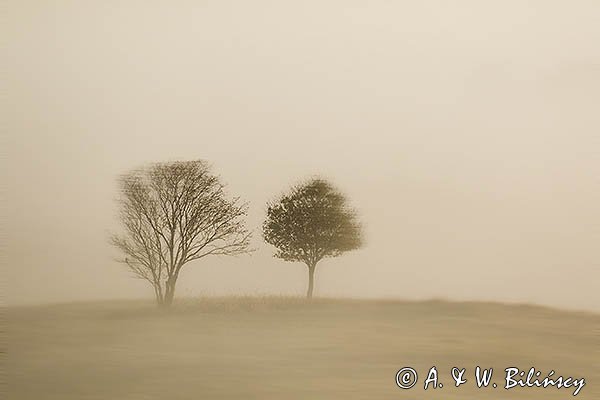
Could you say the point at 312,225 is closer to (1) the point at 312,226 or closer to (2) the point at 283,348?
(1) the point at 312,226

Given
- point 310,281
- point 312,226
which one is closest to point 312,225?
point 312,226

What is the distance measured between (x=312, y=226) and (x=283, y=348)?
6.78m

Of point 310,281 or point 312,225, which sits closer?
point 310,281

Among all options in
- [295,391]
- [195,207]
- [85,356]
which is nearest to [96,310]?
[85,356]

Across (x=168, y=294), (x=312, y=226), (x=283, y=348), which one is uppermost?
(x=312, y=226)

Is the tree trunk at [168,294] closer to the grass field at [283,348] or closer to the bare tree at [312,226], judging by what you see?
the grass field at [283,348]

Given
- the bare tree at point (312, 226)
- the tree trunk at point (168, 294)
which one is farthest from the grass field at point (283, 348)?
the bare tree at point (312, 226)

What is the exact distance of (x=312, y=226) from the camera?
54.2ft

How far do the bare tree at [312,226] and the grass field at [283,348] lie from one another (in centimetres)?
130

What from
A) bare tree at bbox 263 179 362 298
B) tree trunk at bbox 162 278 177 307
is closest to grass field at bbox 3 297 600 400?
tree trunk at bbox 162 278 177 307

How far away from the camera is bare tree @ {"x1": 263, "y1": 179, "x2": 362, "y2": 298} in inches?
521

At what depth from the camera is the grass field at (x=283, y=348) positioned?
835cm

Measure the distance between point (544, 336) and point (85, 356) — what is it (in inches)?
280

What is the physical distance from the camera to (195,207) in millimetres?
13570
